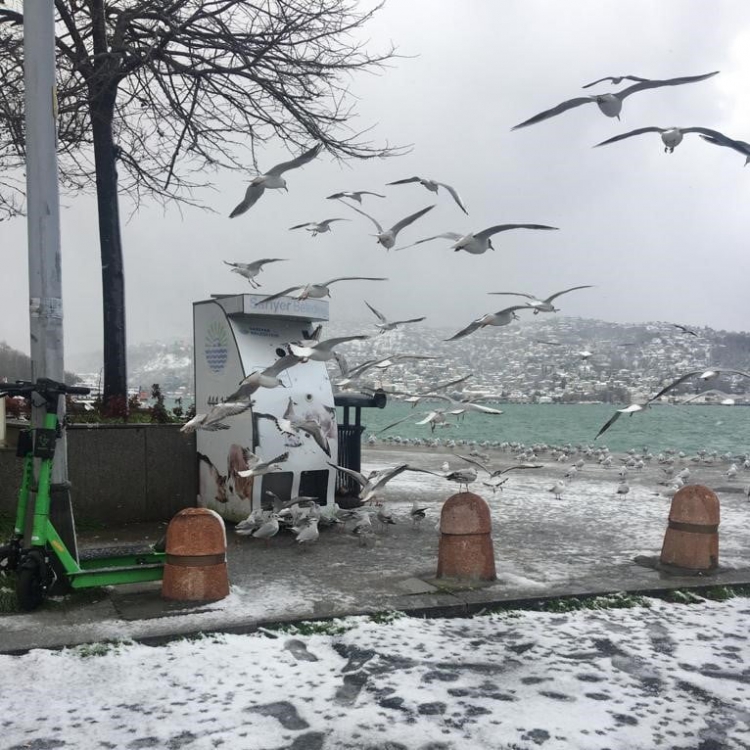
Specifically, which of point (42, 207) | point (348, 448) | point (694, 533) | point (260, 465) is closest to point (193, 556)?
point (260, 465)

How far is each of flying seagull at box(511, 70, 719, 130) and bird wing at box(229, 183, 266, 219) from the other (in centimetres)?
279

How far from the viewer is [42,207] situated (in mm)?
6445

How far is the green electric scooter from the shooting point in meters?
5.54

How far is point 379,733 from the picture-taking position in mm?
3943

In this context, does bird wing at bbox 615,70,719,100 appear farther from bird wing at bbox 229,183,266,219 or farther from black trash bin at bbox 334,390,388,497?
black trash bin at bbox 334,390,388,497

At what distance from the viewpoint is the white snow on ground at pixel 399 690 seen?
12.8 ft

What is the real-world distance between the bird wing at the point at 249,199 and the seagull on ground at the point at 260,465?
2428mm

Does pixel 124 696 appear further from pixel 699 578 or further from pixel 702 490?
pixel 702 490

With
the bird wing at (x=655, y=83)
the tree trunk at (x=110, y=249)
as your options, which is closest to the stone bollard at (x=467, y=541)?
the bird wing at (x=655, y=83)

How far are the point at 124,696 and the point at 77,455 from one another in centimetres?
521

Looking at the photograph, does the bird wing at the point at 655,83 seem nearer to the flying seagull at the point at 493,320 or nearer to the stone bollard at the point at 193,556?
the flying seagull at the point at 493,320

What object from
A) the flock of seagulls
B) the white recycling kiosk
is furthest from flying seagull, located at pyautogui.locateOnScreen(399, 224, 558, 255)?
the white recycling kiosk

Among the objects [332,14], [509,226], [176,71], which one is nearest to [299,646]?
[509,226]

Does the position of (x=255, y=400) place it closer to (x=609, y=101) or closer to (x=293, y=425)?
(x=293, y=425)
